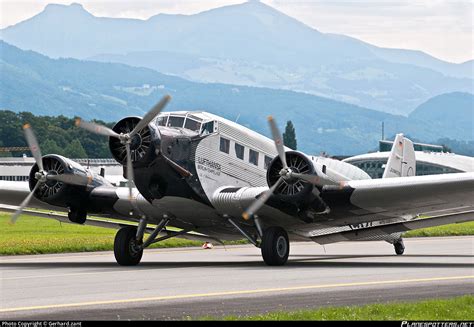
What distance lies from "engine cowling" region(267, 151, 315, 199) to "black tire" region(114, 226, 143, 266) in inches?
183

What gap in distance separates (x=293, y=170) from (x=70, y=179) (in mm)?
6747

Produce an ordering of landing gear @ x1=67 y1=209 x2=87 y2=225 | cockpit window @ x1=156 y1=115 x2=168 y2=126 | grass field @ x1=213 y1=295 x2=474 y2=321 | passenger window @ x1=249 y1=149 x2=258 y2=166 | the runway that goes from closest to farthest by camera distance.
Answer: grass field @ x1=213 y1=295 x2=474 y2=321 → the runway → cockpit window @ x1=156 y1=115 x2=168 y2=126 → passenger window @ x1=249 y1=149 x2=258 y2=166 → landing gear @ x1=67 y1=209 x2=87 y2=225

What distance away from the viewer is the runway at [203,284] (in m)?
17.6

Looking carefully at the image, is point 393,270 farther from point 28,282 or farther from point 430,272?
point 28,282

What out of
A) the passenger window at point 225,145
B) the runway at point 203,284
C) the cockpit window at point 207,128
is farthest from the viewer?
the passenger window at point 225,145

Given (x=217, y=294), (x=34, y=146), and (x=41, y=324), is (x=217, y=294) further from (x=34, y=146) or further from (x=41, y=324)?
(x=34, y=146)

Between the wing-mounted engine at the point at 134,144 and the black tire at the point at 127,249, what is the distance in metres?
3.46

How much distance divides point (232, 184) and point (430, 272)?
6.49 m

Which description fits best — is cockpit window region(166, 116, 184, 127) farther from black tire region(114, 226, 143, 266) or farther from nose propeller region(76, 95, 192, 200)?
black tire region(114, 226, 143, 266)

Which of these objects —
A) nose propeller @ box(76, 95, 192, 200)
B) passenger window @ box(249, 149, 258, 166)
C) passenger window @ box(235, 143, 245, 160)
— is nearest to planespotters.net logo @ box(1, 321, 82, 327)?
nose propeller @ box(76, 95, 192, 200)

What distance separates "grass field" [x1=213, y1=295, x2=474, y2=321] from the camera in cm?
1619

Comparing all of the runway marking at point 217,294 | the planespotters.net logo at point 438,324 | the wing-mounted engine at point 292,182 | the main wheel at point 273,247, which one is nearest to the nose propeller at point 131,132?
the wing-mounted engine at point 292,182

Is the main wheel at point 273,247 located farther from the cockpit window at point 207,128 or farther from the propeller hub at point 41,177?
the propeller hub at point 41,177

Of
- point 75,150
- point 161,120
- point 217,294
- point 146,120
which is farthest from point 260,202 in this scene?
point 75,150
